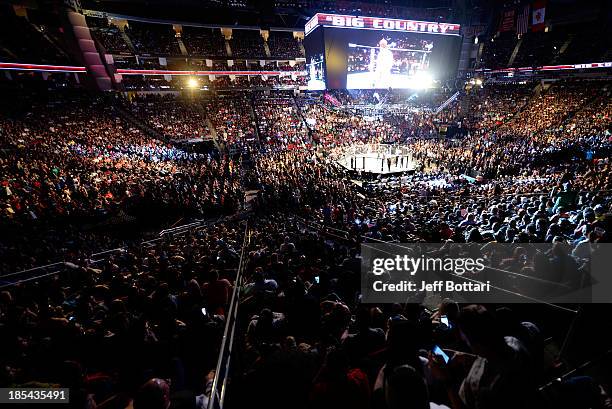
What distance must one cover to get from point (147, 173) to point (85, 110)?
618 inches

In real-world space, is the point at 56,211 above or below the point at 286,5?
below

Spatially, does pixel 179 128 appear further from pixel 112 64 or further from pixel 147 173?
pixel 147 173

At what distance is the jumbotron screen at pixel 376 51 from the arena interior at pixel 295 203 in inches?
10.8

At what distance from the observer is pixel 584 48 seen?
37.0m

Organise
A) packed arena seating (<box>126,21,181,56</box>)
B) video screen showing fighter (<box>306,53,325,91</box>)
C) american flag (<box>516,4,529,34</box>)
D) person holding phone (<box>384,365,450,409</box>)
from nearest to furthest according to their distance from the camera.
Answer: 1. person holding phone (<box>384,365,450,409</box>)
2. video screen showing fighter (<box>306,53,325,91</box>)
3. american flag (<box>516,4,529,34</box>)
4. packed arena seating (<box>126,21,181,56</box>)

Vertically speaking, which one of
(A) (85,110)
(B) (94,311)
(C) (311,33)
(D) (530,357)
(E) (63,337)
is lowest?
(B) (94,311)

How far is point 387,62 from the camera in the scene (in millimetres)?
36750

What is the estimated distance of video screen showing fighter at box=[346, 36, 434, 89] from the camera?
114ft

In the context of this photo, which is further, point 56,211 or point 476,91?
point 476,91

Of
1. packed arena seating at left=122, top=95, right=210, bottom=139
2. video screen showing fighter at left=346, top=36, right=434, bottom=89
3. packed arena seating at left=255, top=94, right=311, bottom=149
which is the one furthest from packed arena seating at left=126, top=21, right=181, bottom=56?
video screen showing fighter at left=346, top=36, right=434, bottom=89

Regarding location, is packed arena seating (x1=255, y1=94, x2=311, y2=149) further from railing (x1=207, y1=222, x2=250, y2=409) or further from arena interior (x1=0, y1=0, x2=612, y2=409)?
railing (x1=207, y1=222, x2=250, y2=409)

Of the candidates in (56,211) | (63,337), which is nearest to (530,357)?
(63,337)

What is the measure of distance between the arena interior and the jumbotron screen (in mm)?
275

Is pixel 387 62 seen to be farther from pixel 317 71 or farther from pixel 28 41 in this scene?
pixel 28 41
